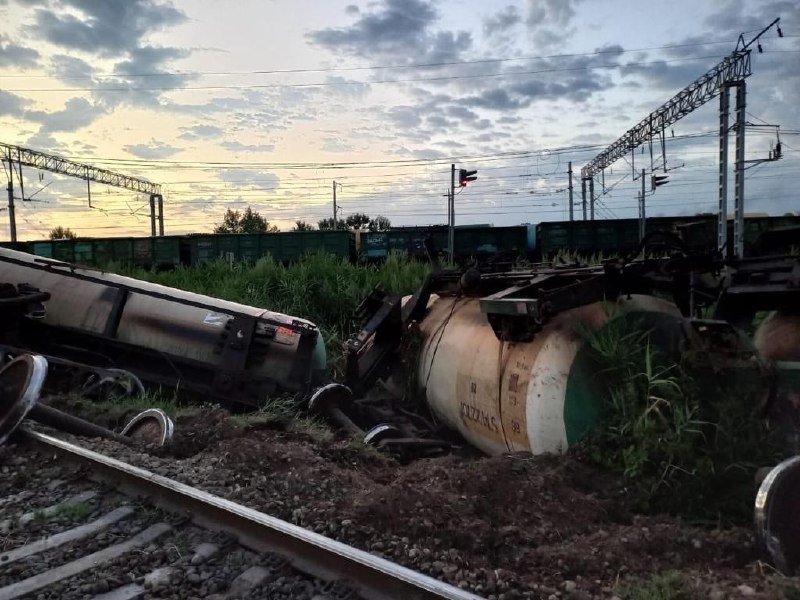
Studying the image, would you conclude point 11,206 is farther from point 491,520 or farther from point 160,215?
point 491,520

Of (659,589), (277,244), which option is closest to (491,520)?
(659,589)

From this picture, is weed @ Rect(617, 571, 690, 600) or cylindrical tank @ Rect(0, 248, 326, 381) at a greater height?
cylindrical tank @ Rect(0, 248, 326, 381)

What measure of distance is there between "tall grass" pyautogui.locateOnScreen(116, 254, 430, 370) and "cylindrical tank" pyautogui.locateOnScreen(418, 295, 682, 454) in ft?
15.0

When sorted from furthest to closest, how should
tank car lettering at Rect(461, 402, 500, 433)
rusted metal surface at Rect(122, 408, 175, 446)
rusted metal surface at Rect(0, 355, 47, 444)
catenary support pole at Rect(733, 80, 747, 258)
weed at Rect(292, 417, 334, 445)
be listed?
catenary support pole at Rect(733, 80, 747, 258)
weed at Rect(292, 417, 334, 445)
rusted metal surface at Rect(122, 408, 175, 446)
tank car lettering at Rect(461, 402, 500, 433)
rusted metal surface at Rect(0, 355, 47, 444)

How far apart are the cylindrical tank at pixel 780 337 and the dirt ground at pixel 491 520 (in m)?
1.79

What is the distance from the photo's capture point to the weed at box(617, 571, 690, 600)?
8.77 feet

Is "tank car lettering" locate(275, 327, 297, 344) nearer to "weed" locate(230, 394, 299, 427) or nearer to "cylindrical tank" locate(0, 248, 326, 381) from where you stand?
"cylindrical tank" locate(0, 248, 326, 381)

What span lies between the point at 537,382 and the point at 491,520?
1173 millimetres

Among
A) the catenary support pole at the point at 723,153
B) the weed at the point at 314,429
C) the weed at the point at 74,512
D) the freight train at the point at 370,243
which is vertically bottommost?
the weed at the point at 314,429

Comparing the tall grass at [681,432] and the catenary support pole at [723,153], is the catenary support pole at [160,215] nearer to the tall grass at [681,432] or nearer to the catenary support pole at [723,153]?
the catenary support pole at [723,153]

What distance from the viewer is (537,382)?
4488 millimetres

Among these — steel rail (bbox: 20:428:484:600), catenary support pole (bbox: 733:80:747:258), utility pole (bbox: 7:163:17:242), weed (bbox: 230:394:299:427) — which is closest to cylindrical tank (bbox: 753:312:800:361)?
steel rail (bbox: 20:428:484:600)

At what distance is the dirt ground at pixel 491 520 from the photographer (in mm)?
2916

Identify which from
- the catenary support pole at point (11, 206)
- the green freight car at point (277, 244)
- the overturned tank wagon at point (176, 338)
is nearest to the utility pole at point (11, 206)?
the catenary support pole at point (11, 206)
